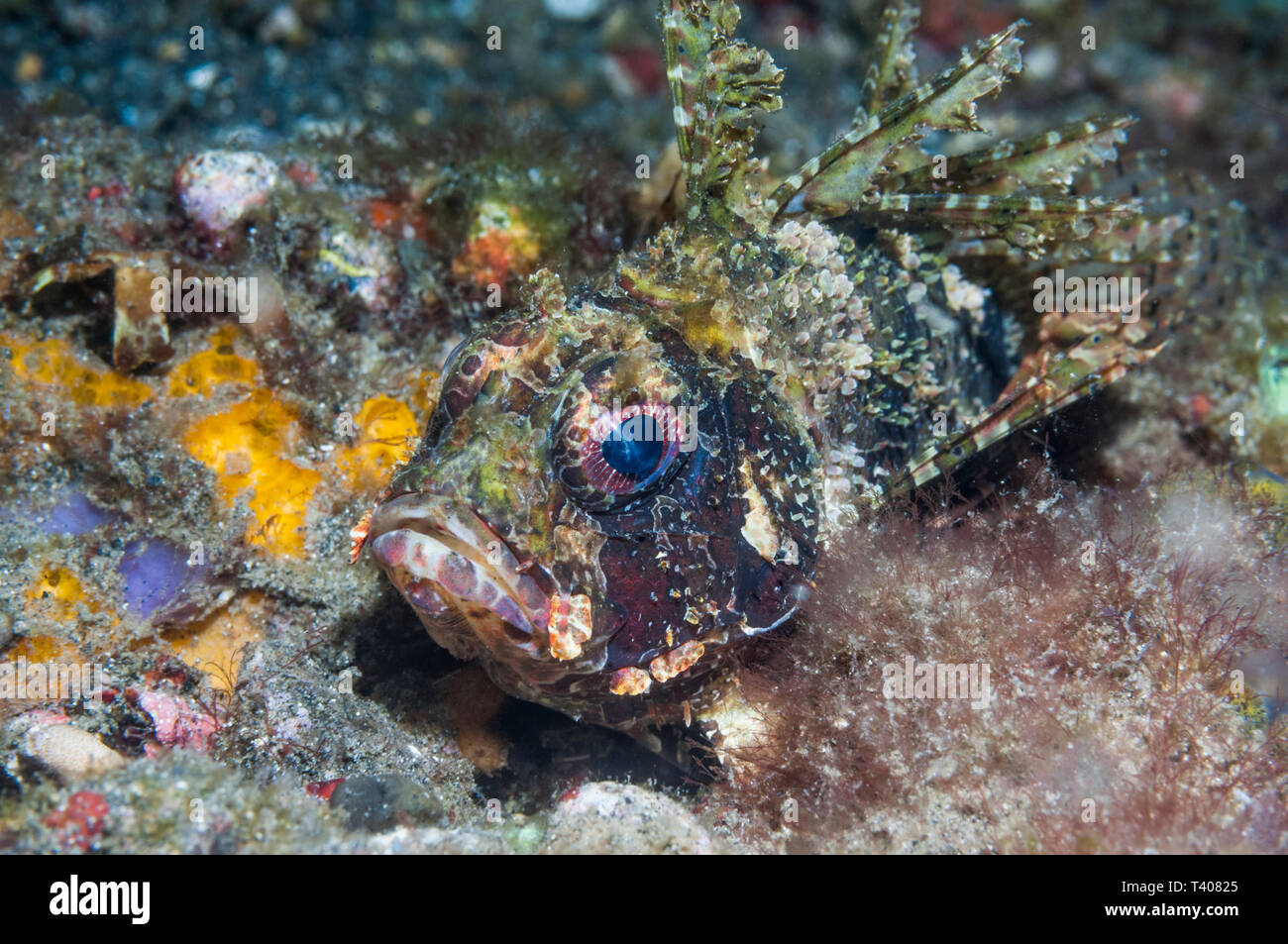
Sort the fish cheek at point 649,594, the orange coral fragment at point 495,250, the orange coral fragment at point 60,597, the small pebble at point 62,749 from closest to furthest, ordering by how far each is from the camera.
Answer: the small pebble at point 62,749, the fish cheek at point 649,594, the orange coral fragment at point 60,597, the orange coral fragment at point 495,250

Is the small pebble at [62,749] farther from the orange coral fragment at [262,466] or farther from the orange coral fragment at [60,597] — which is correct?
the orange coral fragment at [262,466]

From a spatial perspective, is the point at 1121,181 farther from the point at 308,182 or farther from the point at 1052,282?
the point at 308,182

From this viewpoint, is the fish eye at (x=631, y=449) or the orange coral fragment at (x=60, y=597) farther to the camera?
the orange coral fragment at (x=60, y=597)

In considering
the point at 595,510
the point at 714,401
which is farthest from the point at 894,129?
the point at 595,510

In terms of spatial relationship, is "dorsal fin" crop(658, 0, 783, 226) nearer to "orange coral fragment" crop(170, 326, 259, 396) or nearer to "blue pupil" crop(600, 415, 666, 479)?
"blue pupil" crop(600, 415, 666, 479)

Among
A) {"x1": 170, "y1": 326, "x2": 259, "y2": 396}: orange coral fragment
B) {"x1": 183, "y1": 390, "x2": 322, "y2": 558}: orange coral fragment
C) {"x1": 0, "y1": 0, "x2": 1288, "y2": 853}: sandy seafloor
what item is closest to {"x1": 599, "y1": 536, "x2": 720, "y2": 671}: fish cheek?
{"x1": 0, "y1": 0, "x2": 1288, "y2": 853}: sandy seafloor

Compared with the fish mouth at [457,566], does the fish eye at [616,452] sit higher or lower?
higher

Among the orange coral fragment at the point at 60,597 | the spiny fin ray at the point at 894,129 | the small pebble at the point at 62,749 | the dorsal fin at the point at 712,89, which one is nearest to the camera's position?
the small pebble at the point at 62,749

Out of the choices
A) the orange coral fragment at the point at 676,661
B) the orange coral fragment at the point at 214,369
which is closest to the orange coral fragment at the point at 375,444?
the orange coral fragment at the point at 214,369
